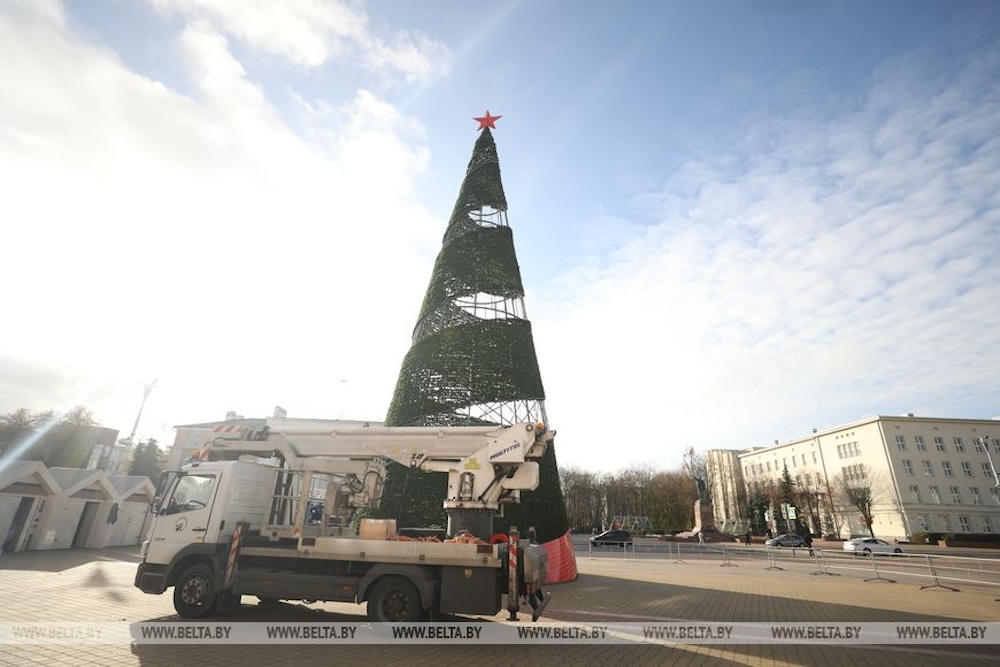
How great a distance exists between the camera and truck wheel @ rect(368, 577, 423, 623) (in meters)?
7.92

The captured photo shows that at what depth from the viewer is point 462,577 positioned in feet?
25.5

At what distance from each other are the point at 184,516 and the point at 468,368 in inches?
344

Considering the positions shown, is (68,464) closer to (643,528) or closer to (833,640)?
(833,640)

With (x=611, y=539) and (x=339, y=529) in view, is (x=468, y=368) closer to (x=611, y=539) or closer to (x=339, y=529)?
(x=339, y=529)

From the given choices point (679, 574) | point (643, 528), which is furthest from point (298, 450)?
point (643, 528)

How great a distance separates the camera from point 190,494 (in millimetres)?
9672

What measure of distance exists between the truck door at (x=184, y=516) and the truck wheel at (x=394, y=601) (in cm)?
386

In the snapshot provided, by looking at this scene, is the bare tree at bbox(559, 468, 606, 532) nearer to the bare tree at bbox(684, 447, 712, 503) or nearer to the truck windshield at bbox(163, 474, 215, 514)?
the bare tree at bbox(684, 447, 712, 503)

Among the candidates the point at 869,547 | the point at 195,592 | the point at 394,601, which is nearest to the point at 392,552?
the point at 394,601

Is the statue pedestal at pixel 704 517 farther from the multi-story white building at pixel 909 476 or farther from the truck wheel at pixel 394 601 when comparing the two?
the truck wheel at pixel 394 601

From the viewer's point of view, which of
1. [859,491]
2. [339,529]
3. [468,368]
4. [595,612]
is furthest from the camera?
[859,491]

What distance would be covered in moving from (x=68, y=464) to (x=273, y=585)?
57821 millimetres

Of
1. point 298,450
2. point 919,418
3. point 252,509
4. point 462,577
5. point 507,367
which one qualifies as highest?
point 919,418

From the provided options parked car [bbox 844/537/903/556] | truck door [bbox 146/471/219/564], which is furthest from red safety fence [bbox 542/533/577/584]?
parked car [bbox 844/537/903/556]
